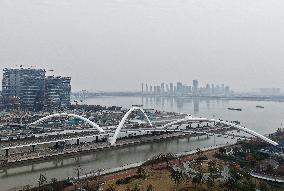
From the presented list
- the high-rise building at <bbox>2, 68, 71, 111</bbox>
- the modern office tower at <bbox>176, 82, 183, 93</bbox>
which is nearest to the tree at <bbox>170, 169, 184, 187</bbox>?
the high-rise building at <bbox>2, 68, 71, 111</bbox>

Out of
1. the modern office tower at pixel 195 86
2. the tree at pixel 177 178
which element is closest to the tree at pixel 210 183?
the tree at pixel 177 178

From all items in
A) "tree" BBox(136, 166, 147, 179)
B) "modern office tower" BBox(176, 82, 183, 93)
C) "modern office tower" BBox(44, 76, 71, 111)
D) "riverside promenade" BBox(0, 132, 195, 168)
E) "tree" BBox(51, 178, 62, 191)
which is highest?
"modern office tower" BBox(176, 82, 183, 93)

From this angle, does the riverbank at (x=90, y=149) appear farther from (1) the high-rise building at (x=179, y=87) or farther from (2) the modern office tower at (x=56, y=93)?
(1) the high-rise building at (x=179, y=87)

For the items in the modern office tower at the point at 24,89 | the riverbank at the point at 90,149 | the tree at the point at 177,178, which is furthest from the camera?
the modern office tower at the point at 24,89

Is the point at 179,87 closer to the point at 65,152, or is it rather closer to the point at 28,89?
the point at 28,89

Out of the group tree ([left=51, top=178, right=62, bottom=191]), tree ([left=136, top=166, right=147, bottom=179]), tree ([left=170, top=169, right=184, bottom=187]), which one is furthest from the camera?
tree ([left=136, top=166, right=147, bottom=179])

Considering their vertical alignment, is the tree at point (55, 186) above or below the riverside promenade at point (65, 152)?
below

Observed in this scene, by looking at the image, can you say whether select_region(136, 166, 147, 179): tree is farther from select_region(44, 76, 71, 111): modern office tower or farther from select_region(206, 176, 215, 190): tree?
select_region(44, 76, 71, 111): modern office tower
